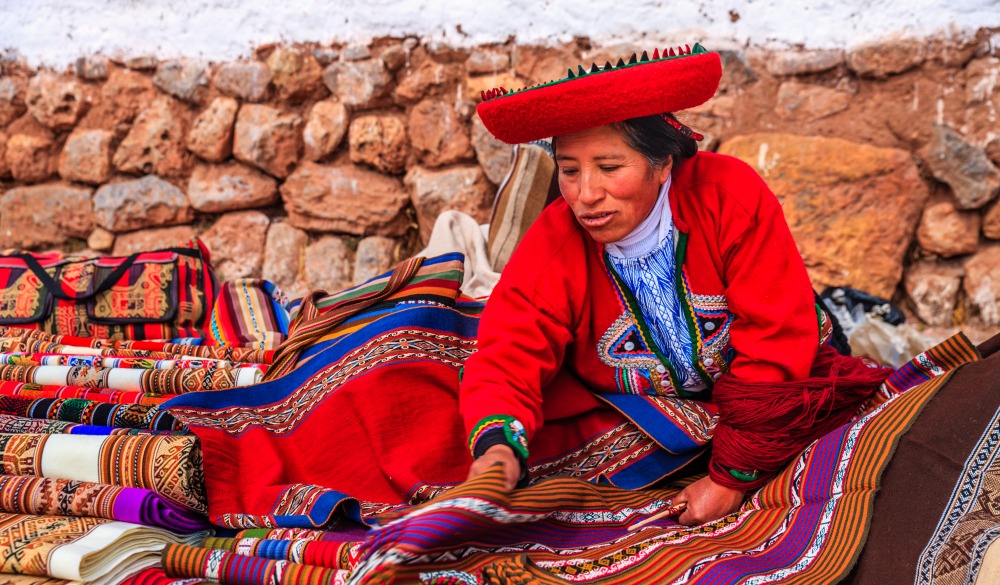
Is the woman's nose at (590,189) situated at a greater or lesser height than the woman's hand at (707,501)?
greater

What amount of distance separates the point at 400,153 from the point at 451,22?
Result: 2.06 feet

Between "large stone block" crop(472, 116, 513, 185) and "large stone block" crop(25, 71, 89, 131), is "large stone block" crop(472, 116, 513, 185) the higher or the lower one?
the lower one

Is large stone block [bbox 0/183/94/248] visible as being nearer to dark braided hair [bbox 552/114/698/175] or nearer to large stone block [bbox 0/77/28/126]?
large stone block [bbox 0/77/28/126]

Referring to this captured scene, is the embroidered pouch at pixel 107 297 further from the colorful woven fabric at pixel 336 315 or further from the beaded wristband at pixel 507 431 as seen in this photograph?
the beaded wristband at pixel 507 431

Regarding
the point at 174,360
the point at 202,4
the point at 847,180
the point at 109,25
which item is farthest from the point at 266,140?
the point at 847,180

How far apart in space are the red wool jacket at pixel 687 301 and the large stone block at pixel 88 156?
304 centimetres

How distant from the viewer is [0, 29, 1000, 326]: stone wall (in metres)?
3.16

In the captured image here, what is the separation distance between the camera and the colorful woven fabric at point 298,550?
144 cm

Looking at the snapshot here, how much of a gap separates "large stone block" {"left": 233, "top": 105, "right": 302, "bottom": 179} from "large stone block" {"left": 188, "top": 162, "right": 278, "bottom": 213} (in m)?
0.08

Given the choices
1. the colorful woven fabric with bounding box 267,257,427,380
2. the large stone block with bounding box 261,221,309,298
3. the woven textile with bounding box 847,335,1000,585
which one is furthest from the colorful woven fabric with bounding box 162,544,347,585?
the large stone block with bounding box 261,221,309,298

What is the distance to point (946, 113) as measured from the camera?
312 centimetres

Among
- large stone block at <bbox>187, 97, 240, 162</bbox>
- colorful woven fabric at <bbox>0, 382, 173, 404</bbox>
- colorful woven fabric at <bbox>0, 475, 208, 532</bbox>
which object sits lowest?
colorful woven fabric at <bbox>0, 475, 208, 532</bbox>

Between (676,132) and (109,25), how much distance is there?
336 centimetres

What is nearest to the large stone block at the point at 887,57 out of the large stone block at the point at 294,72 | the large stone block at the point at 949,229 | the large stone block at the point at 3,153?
the large stone block at the point at 949,229
